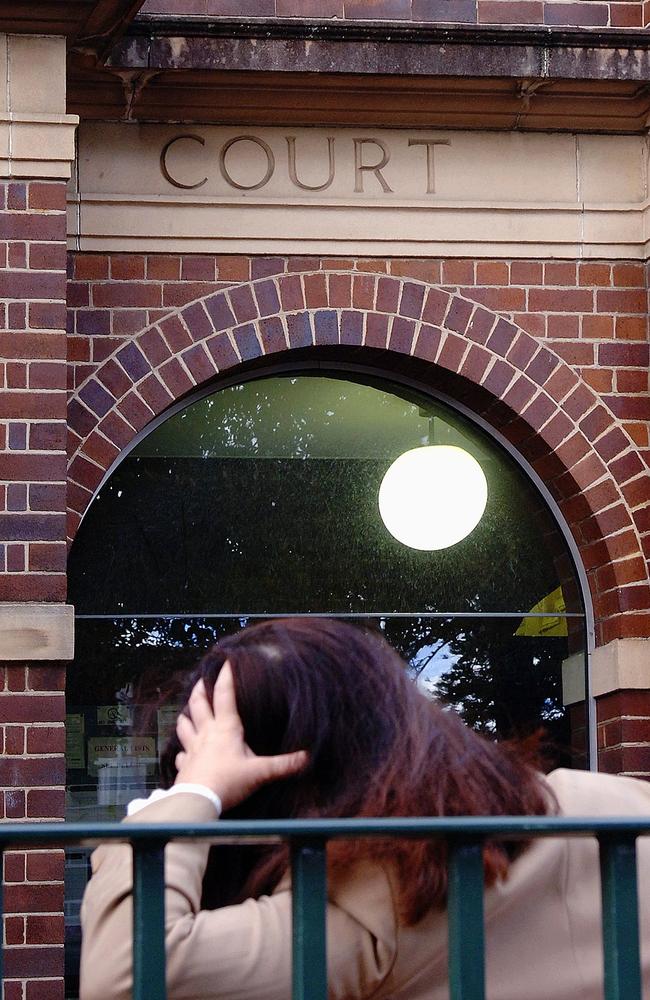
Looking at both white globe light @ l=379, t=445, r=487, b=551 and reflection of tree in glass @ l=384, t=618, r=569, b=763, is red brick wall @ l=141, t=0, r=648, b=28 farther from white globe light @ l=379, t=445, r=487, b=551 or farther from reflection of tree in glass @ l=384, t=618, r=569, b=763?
reflection of tree in glass @ l=384, t=618, r=569, b=763

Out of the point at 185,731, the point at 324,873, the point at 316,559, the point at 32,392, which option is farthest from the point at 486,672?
the point at 324,873

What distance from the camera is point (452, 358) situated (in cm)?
575

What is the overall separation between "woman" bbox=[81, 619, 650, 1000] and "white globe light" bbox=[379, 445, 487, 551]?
4.02 metres

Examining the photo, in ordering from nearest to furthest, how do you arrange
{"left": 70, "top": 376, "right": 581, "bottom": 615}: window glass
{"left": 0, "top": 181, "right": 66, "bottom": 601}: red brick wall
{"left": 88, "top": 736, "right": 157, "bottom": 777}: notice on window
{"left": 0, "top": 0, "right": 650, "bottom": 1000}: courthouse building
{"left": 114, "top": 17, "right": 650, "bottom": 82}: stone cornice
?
{"left": 0, "top": 181, "right": 66, "bottom": 601}: red brick wall, {"left": 114, "top": 17, "right": 650, "bottom": 82}: stone cornice, {"left": 0, "top": 0, "right": 650, "bottom": 1000}: courthouse building, {"left": 88, "top": 736, "right": 157, "bottom": 777}: notice on window, {"left": 70, "top": 376, "right": 581, "bottom": 615}: window glass

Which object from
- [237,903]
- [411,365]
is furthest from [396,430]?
[237,903]

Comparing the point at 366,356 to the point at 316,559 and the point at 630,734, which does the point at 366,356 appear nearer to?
the point at 316,559

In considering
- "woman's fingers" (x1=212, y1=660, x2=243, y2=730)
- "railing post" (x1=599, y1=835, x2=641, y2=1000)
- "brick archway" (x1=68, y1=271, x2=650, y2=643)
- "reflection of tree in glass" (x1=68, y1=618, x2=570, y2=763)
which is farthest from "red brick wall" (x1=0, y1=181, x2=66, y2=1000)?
"railing post" (x1=599, y1=835, x2=641, y2=1000)

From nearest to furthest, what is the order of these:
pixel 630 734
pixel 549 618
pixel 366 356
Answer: pixel 630 734
pixel 366 356
pixel 549 618

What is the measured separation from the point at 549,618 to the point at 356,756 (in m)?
4.29

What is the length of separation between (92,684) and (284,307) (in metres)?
1.61

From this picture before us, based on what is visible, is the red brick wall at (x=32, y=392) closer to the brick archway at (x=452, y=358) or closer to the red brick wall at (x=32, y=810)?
the red brick wall at (x=32, y=810)

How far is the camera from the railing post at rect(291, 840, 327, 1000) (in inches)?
63.0

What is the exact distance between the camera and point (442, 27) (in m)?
5.52

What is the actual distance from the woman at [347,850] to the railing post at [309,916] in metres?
0.09
